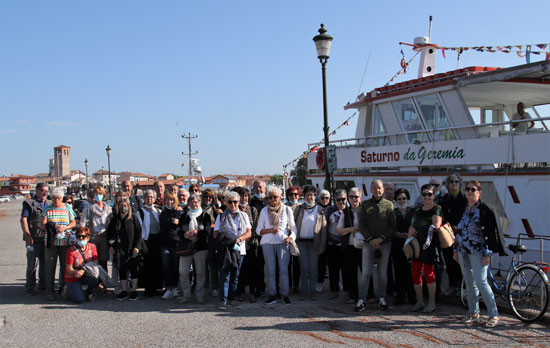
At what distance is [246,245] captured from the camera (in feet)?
23.9

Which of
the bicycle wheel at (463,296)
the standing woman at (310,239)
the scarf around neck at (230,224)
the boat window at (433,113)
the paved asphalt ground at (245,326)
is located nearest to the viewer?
the paved asphalt ground at (245,326)

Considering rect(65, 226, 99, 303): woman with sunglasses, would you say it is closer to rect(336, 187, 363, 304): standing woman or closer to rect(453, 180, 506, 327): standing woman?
rect(336, 187, 363, 304): standing woman

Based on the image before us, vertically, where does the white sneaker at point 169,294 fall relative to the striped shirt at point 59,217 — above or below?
below

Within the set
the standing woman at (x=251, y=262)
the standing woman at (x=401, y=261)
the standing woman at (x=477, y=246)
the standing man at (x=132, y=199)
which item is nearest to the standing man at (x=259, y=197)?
the standing woman at (x=251, y=262)

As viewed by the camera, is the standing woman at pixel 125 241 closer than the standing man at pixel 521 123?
Yes

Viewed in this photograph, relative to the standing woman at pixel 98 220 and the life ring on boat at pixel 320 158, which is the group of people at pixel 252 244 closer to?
the standing woman at pixel 98 220

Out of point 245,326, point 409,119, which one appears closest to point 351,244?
point 245,326

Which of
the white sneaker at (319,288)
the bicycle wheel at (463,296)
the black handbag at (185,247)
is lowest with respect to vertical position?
the white sneaker at (319,288)

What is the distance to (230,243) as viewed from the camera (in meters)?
6.89

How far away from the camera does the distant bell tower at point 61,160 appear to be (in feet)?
484

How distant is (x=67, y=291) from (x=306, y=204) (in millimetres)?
3950

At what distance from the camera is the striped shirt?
7609mm

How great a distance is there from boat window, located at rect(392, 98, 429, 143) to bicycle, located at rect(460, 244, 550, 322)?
6403 millimetres

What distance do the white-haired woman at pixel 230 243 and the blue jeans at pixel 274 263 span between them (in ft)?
1.24
